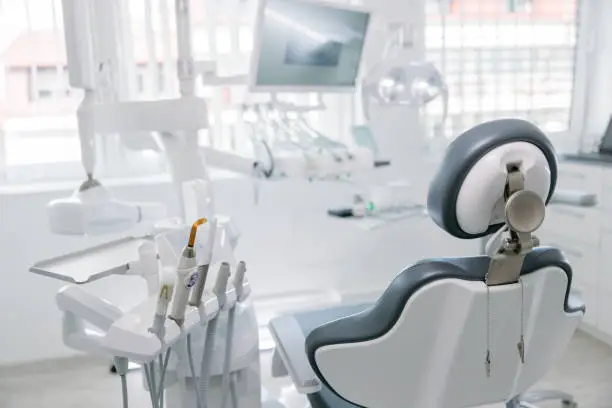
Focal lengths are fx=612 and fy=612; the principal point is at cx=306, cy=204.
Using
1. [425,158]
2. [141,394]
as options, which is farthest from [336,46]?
[141,394]

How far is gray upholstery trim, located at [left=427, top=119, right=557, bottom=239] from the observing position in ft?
4.01

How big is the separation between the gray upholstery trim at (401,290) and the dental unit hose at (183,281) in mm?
345

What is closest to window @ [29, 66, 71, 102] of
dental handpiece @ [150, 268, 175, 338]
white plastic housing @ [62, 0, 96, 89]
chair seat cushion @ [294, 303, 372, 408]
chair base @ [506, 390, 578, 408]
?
white plastic housing @ [62, 0, 96, 89]

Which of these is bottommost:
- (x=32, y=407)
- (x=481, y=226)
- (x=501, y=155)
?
(x=32, y=407)

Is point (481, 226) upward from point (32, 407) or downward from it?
upward

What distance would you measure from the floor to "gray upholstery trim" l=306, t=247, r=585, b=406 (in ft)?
4.03

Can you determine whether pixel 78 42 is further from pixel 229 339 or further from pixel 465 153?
pixel 465 153

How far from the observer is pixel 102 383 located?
2721 mm

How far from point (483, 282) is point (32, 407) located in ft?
6.75

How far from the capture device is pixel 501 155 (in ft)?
3.99

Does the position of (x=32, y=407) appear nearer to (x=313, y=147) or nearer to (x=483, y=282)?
(x=313, y=147)

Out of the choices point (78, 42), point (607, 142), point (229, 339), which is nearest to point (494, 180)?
point (229, 339)

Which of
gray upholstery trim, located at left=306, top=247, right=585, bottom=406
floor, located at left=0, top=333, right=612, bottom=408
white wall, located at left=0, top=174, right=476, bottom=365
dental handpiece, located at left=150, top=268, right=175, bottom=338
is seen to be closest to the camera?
dental handpiece, located at left=150, top=268, right=175, bottom=338

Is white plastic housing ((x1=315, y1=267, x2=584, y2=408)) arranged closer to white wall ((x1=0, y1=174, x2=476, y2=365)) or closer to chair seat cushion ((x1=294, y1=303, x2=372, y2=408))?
chair seat cushion ((x1=294, y1=303, x2=372, y2=408))
